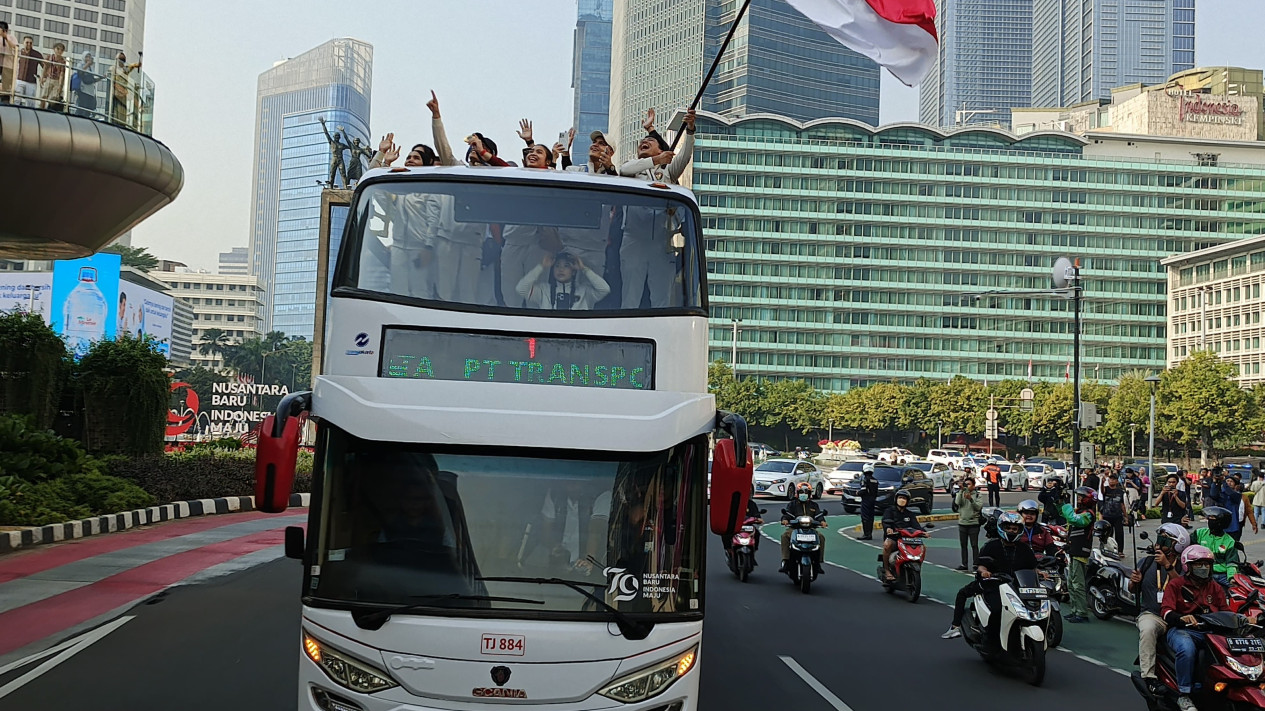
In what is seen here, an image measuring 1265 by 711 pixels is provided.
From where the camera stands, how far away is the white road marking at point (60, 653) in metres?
8.65

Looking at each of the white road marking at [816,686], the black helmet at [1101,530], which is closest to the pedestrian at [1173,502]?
the black helmet at [1101,530]

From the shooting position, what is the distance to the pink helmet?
8.13m

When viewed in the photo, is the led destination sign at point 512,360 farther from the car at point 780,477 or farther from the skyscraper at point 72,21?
the skyscraper at point 72,21

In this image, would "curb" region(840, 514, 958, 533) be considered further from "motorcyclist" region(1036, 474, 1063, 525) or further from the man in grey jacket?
the man in grey jacket

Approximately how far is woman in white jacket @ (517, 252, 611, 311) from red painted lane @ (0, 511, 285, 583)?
1073 cm

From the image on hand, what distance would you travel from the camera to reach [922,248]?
383 feet

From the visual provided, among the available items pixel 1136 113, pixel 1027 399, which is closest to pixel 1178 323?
pixel 1136 113

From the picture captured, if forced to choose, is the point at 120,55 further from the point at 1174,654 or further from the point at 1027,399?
the point at 1027,399

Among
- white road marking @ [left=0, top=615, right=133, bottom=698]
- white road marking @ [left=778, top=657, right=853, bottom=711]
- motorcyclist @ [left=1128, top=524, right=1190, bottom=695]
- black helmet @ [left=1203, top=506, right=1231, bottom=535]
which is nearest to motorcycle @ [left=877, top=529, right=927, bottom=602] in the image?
black helmet @ [left=1203, top=506, right=1231, bottom=535]

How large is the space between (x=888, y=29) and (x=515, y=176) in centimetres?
494


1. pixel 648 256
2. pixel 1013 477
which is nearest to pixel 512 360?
pixel 648 256

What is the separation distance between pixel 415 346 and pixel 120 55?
17.8m

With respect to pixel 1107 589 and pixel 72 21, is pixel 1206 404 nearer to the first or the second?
pixel 1107 589

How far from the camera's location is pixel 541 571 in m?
5.75
